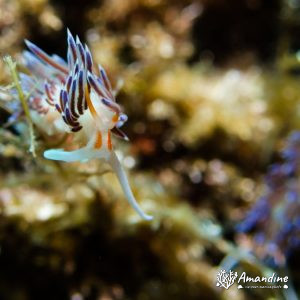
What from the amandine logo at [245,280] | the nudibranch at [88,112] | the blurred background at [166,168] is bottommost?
the amandine logo at [245,280]

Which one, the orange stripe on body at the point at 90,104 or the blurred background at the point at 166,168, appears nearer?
the orange stripe on body at the point at 90,104

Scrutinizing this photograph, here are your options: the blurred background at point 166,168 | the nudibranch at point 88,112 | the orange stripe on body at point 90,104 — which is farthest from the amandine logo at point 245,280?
the orange stripe on body at point 90,104

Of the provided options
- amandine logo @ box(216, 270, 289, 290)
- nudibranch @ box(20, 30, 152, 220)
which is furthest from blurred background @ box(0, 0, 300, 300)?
nudibranch @ box(20, 30, 152, 220)

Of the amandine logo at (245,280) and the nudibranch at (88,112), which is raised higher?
the nudibranch at (88,112)

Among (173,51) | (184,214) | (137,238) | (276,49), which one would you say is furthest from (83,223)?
(276,49)

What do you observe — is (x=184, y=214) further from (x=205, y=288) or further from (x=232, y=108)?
(x=232, y=108)

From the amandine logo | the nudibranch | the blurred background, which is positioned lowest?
the amandine logo

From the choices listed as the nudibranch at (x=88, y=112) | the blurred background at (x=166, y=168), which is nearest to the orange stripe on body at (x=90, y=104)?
the nudibranch at (x=88, y=112)

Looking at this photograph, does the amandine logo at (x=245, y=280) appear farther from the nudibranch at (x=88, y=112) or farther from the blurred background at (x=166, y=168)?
the nudibranch at (x=88, y=112)

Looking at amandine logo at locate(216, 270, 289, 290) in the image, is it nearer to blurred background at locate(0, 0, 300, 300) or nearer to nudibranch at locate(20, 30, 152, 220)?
blurred background at locate(0, 0, 300, 300)

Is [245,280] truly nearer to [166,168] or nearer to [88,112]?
[166,168]
